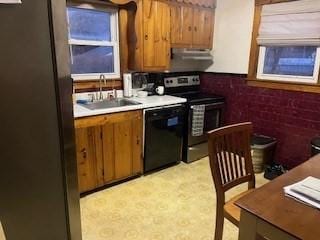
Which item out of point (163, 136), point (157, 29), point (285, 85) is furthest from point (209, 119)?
point (157, 29)

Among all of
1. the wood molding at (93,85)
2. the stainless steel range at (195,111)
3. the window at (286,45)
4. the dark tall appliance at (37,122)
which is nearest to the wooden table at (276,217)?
the dark tall appliance at (37,122)

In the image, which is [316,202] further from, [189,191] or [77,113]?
[77,113]

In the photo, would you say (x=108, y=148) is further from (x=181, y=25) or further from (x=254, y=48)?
(x=254, y=48)

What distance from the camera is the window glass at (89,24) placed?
2.80 m

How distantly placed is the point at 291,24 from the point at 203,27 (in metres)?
1.12

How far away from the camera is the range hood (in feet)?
11.0

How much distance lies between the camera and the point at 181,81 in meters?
3.76

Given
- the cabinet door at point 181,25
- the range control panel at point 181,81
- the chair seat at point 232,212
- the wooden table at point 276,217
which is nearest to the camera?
the wooden table at point 276,217

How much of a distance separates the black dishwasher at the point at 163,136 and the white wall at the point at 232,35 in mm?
1096

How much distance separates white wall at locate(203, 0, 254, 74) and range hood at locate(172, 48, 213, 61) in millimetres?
195

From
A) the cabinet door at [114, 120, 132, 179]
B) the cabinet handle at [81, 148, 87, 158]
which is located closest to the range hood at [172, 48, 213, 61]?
the cabinet door at [114, 120, 132, 179]

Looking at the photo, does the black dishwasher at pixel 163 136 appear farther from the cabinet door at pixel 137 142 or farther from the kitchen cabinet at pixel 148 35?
the kitchen cabinet at pixel 148 35

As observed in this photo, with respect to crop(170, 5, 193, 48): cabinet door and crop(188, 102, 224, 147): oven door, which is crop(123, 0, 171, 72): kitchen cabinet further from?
crop(188, 102, 224, 147): oven door

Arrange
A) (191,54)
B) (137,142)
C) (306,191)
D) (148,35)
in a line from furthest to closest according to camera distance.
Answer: (191,54) → (148,35) → (137,142) → (306,191)
